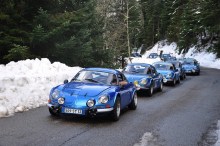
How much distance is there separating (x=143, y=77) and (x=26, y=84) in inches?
237

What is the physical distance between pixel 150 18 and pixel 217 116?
93996 mm

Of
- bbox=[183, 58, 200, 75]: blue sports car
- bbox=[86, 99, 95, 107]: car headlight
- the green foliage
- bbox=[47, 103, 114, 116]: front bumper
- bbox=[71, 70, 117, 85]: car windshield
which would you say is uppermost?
the green foliage

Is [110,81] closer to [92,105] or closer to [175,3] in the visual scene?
[92,105]

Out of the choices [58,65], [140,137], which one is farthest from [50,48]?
[140,137]

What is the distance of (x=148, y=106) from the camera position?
44.7 feet

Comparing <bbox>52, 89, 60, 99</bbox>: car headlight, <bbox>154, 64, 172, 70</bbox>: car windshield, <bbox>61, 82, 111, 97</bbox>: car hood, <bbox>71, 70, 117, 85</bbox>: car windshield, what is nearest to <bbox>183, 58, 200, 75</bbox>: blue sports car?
<bbox>154, 64, 172, 70</bbox>: car windshield

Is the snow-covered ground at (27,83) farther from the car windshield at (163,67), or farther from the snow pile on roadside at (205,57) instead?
the snow pile on roadside at (205,57)

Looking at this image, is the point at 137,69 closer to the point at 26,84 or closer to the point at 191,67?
the point at 26,84

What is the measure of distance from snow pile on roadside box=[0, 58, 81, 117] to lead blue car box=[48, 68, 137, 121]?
1.56 metres

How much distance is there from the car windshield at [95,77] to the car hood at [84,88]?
0.39 metres

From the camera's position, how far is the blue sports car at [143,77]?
16909 mm

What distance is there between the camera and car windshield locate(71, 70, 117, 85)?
1080 centimetres

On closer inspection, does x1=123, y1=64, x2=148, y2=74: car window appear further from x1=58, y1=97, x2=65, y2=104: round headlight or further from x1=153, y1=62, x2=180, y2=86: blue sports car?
x1=58, y1=97, x2=65, y2=104: round headlight

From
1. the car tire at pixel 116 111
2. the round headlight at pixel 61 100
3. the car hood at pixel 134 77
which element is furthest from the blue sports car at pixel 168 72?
the round headlight at pixel 61 100
